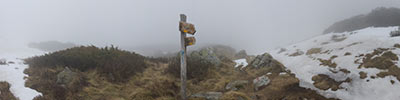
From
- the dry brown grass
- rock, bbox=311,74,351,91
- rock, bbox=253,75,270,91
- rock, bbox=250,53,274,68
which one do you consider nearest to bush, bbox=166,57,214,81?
rock, bbox=253,75,270,91

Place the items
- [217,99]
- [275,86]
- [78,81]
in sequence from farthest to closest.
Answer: [275,86], [78,81], [217,99]

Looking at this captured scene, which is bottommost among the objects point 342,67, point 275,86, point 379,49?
point 275,86

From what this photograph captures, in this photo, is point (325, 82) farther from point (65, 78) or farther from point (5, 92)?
point (5, 92)

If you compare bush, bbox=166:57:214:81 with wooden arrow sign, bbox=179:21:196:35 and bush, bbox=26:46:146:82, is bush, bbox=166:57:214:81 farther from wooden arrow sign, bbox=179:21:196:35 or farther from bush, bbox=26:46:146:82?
wooden arrow sign, bbox=179:21:196:35

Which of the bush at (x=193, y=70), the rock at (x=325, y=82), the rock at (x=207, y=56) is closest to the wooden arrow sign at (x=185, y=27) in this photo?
the bush at (x=193, y=70)

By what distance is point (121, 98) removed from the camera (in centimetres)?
577

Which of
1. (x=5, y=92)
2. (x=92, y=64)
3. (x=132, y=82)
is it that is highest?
(x=92, y=64)

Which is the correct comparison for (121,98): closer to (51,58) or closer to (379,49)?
(51,58)

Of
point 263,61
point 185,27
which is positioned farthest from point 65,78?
point 263,61

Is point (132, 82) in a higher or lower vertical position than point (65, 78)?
lower

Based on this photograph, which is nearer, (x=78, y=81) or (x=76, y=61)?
(x=78, y=81)

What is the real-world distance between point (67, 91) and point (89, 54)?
384 centimetres

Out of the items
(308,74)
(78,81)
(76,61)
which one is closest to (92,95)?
(78,81)

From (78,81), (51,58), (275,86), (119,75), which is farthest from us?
(51,58)
